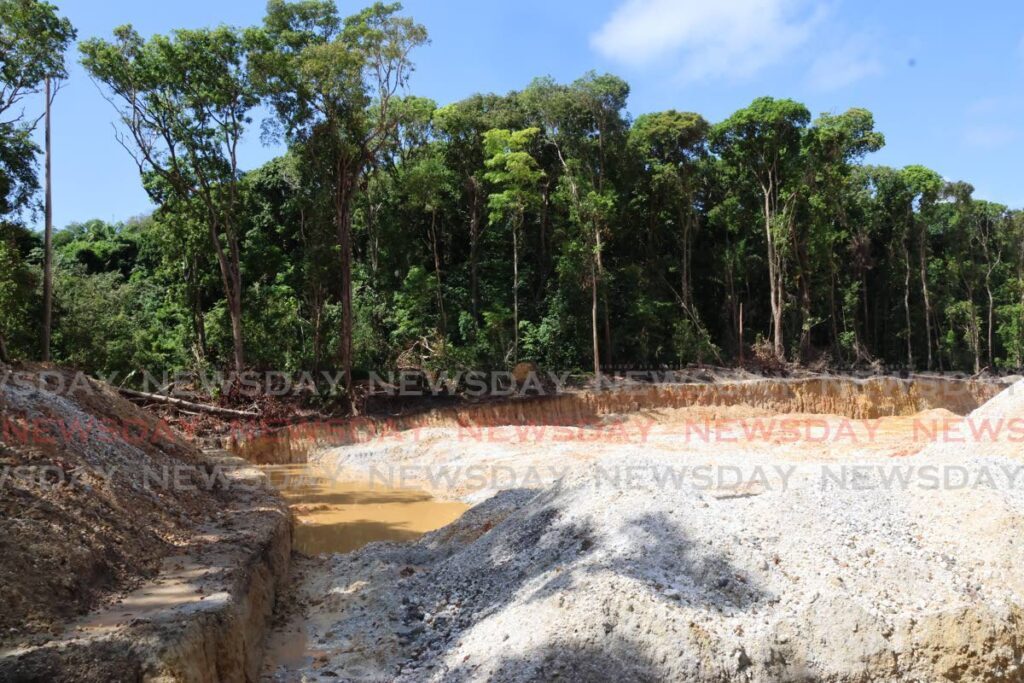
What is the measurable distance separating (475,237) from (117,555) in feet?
68.1

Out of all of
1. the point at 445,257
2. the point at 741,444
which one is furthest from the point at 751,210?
the point at 741,444

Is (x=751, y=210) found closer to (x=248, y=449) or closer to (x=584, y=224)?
(x=584, y=224)

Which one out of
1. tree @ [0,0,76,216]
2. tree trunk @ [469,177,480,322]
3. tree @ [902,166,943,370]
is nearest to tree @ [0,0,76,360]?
tree @ [0,0,76,216]

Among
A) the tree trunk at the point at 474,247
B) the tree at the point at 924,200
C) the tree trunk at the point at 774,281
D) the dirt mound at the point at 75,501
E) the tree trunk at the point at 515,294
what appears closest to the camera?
the dirt mound at the point at 75,501

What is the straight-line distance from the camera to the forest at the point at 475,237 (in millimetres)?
18766

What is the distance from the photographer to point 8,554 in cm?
461

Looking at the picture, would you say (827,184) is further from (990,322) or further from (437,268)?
(437,268)

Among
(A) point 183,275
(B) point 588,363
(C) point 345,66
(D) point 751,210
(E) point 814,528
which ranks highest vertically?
(C) point 345,66

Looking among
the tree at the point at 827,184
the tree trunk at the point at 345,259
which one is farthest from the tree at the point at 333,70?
the tree at the point at 827,184

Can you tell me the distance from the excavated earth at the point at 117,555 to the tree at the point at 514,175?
15.0m

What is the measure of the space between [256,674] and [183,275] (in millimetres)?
21993

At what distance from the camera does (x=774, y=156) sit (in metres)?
25.5

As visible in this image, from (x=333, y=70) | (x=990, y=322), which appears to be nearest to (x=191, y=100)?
(x=333, y=70)

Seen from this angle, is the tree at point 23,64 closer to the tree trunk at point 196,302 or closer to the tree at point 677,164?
the tree trunk at point 196,302
